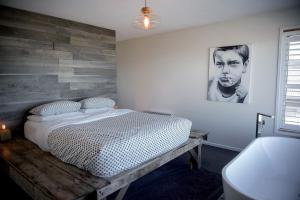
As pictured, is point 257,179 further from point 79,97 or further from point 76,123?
point 79,97

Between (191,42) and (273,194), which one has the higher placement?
(191,42)

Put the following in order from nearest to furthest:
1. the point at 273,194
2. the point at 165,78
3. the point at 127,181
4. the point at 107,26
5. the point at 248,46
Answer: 1. the point at 127,181
2. the point at 273,194
3. the point at 248,46
4. the point at 107,26
5. the point at 165,78

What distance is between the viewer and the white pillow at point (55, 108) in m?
2.96

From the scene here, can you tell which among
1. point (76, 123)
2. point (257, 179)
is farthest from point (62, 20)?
point (257, 179)

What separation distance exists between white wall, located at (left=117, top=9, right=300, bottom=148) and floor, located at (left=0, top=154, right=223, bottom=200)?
122 cm

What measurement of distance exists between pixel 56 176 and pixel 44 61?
2.09 m

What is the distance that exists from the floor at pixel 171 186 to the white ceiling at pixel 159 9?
90.2 inches

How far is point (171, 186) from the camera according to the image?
2551mm

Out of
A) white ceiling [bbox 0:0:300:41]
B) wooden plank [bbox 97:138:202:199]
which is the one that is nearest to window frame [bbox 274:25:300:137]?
white ceiling [bbox 0:0:300:41]

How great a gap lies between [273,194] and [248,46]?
7.31 feet

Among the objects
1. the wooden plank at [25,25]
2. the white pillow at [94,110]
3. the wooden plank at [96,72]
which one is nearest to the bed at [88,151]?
the white pillow at [94,110]

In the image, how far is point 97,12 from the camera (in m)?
3.18

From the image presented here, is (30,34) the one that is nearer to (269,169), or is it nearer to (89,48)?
(89,48)

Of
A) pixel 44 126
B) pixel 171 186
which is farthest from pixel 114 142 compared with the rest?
pixel 44 126
